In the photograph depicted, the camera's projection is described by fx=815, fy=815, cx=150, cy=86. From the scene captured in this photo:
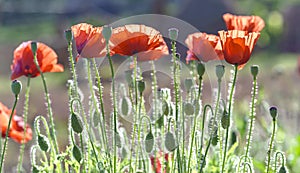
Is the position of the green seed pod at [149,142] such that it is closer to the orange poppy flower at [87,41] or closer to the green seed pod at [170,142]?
the green seed pod at [170,142]

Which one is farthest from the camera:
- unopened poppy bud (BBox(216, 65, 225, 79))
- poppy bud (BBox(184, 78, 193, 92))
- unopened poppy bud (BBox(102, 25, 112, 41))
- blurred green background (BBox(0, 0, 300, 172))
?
blurred green background (BBox(0, 0, 300, 172))

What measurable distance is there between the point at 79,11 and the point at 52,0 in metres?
5.15

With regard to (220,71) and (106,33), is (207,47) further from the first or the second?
(106,33)

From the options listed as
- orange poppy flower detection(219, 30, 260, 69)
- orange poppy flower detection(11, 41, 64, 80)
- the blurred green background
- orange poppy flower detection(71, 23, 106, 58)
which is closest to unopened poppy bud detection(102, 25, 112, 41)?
orange poppy flower detection(71, 23, 106, 58)

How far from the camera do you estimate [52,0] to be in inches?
949

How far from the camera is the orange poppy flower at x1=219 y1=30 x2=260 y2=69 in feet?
4.17

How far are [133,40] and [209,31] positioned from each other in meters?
11.2

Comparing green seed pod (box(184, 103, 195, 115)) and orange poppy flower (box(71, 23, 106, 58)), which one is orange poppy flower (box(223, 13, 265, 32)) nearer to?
green seed pod (box(184, 103, 195, 115))

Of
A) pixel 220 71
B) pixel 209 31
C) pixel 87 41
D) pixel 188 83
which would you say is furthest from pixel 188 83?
pixel 209 31

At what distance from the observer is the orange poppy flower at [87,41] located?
1.27 m

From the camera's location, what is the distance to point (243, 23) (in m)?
1.54

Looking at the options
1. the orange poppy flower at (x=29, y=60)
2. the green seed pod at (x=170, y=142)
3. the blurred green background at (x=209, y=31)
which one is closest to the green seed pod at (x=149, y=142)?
the green seed pod at (x=170, y=142)

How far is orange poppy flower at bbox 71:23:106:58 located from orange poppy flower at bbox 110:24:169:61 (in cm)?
3

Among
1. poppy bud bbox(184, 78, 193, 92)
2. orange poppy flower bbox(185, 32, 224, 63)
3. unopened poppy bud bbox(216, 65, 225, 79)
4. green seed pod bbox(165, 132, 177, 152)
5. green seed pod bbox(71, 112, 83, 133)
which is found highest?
orange poppy flower bbox(185, 32, 224, 63)
